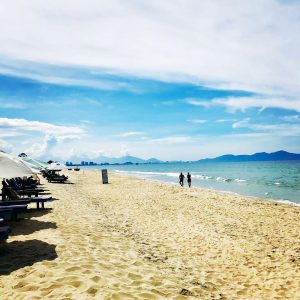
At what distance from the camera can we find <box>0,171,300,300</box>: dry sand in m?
6.27

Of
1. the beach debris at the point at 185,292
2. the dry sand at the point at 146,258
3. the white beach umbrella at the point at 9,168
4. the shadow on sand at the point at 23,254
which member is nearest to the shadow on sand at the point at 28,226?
the dry sand at the point at 146,258

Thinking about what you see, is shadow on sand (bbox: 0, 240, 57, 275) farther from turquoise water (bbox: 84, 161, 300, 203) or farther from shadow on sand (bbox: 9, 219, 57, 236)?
turquoise water (bbox: 84, 161, 300, 203)

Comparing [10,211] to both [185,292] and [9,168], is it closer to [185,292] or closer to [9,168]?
[9,168]

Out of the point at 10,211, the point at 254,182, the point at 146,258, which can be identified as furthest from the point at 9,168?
the point at 254,182

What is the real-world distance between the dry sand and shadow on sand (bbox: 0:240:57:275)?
0.02 m

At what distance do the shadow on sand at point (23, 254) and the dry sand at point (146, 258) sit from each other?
2 centimetres

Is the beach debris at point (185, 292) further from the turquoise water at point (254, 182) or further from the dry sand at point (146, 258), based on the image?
the turquoise water at point (254, 182)

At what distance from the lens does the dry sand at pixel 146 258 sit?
6.27m

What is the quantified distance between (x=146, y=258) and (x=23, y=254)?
331cm

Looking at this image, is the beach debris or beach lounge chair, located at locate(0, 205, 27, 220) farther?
beach lounge chair, located at locate(0, 205, 27, 220)

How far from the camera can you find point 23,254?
8.13 m

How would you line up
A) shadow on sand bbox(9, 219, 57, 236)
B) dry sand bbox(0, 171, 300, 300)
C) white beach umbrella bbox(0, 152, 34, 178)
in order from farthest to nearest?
1. shadow on sand bbox(9, 219, 57, 236)
2. white beach umbrella bbox(0, 152, 34, 178)
3. dry sand bbox(0, 171, 300, 300)

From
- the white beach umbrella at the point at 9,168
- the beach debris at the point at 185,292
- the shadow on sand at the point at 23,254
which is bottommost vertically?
the beach debris at the point at 185,292

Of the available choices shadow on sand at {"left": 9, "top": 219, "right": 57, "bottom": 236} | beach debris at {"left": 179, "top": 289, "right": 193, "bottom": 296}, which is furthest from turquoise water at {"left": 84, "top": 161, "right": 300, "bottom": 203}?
beach debris at {"left": 179, "top": 289, "right": 193, "bottom": 296}
